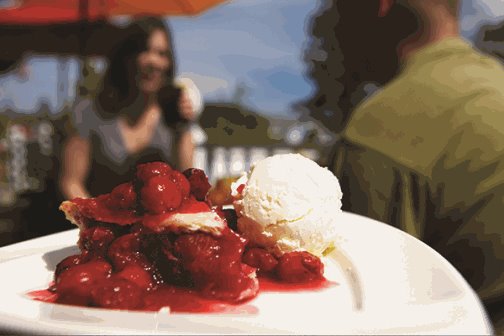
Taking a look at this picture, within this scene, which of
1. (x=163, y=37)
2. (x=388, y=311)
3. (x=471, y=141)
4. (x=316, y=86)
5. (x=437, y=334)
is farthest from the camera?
(x=316, y=86)

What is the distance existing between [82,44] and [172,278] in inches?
136

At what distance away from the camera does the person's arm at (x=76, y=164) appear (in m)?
2.82

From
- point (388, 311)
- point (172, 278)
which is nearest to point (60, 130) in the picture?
point (172, 278)

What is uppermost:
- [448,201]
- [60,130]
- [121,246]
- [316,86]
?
[121,246]

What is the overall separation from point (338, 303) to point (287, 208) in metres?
0.26

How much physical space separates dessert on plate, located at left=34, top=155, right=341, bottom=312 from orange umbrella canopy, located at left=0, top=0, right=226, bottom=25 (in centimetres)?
246

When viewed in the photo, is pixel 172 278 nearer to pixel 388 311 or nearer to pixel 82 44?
pixel 388 311

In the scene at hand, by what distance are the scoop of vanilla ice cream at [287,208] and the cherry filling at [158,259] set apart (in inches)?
2.1

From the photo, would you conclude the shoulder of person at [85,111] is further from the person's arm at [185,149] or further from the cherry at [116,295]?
the cherry at [116,295]

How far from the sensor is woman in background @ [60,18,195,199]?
2.83 meters

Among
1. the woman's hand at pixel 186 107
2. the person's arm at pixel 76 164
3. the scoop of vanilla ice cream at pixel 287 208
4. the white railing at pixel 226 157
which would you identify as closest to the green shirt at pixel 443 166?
the scoop of vanilla ice cream at pixel 287 208

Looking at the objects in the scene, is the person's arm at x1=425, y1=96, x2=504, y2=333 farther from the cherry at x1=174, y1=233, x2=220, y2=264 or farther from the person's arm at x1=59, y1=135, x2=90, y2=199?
the person's arm at x1=59, y1=135, x2=90, y2=199

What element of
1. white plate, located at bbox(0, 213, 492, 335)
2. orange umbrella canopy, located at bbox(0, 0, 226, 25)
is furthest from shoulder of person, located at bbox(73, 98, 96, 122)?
white plate, located at bbox(0, 213, 492, 335)

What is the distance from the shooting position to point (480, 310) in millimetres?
711
